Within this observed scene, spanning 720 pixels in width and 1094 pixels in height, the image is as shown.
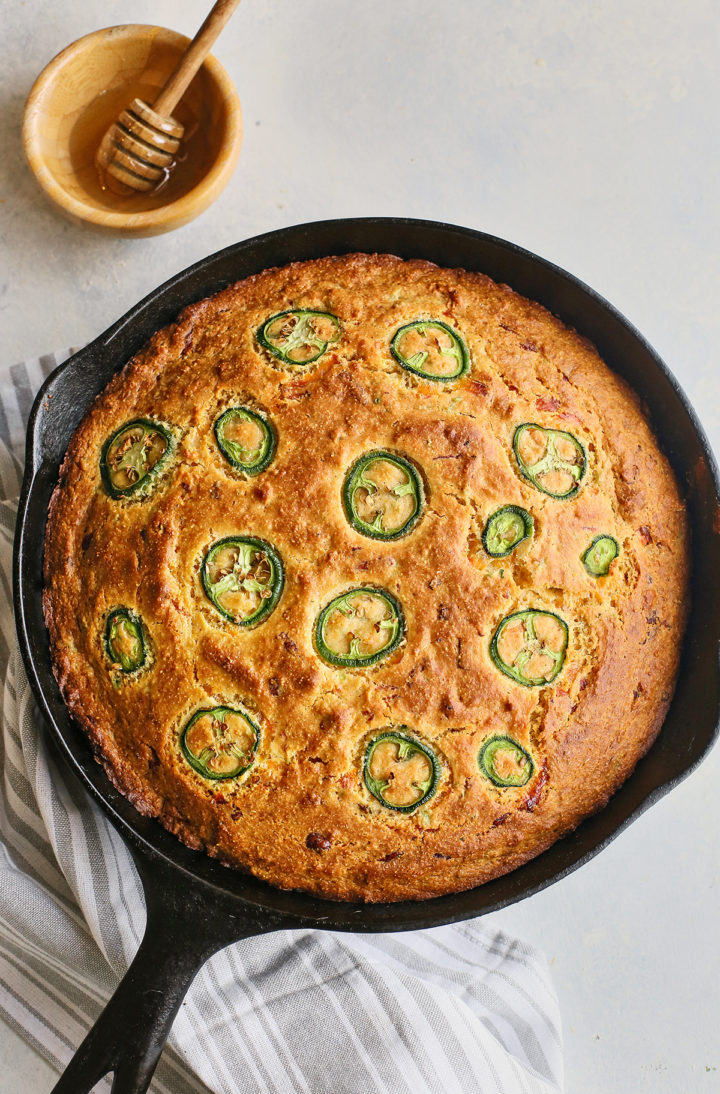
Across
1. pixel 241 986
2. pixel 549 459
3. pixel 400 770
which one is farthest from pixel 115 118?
pixel 241 986

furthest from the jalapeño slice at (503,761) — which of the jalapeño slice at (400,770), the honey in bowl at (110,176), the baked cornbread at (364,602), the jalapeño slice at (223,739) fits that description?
the honey in bowl at (110,176)

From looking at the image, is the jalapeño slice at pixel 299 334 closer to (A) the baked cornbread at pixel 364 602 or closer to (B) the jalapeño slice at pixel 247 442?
(A) the baked cornbread at pixel 364 602

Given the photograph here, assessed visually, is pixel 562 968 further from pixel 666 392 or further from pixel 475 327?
pixel 475 327

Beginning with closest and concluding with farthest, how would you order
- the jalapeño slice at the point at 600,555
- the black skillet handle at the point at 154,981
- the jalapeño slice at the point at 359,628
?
the black skillet handle at the point at 154,981 < the jalapeño slice at the point at 359,628 < the jalapeño slice at the point at 600,555

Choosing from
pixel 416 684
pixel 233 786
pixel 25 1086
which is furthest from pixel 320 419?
pixel 25 1086

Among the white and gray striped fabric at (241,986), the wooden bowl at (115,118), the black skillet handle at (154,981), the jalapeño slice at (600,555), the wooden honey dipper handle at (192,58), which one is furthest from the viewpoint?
the wooden bowl at (115,118)

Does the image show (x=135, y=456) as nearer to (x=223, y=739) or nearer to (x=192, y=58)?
(x=223, y=739)
